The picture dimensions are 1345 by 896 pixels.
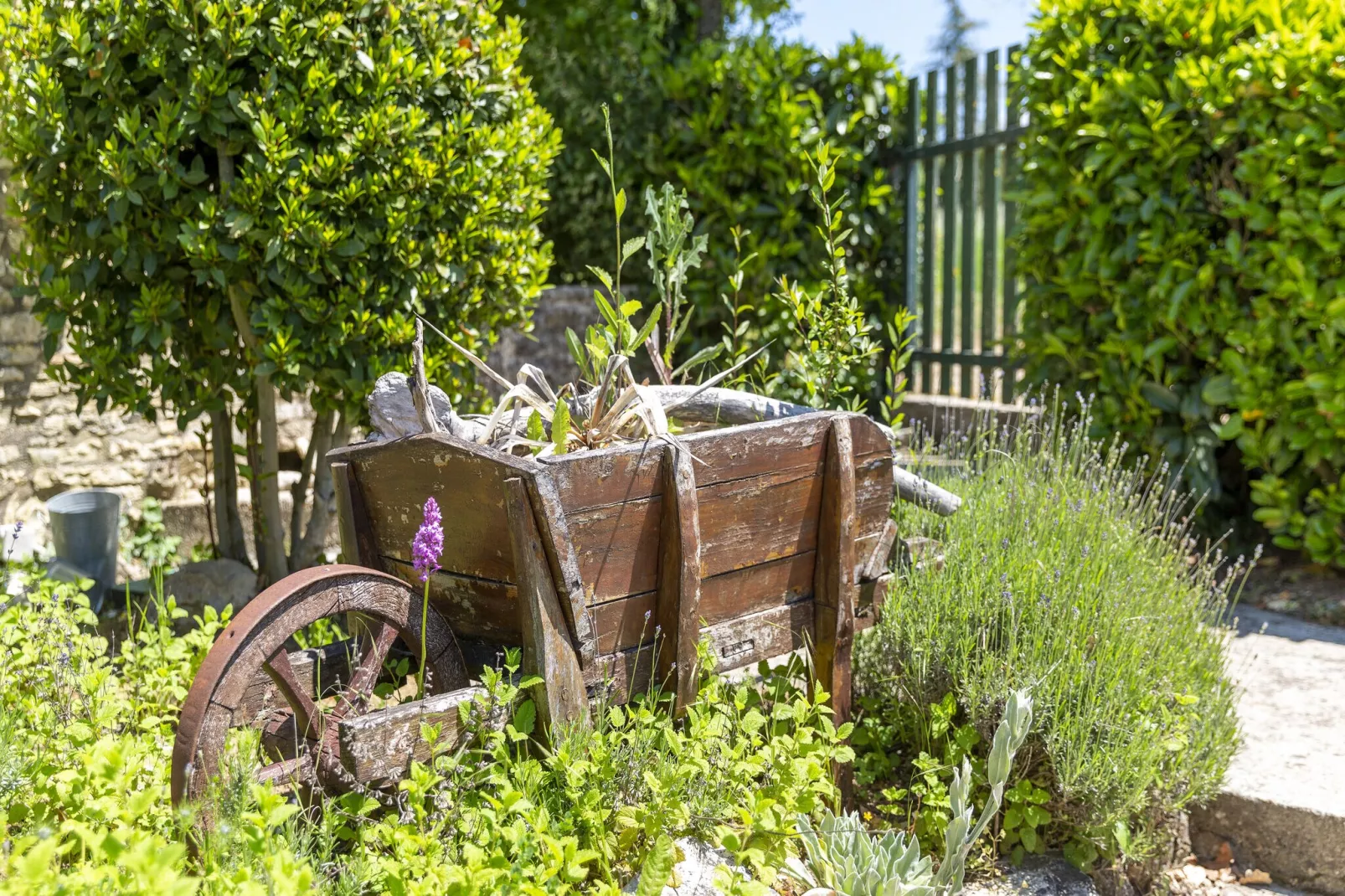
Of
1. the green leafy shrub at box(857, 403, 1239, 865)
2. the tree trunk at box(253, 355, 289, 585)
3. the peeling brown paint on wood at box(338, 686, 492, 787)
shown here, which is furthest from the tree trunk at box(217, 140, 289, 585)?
the green leafy shrub at box(857, 403, 1239, 865)

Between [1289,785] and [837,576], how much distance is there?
1433 mm

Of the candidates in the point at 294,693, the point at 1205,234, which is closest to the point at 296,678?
the point at 294,693

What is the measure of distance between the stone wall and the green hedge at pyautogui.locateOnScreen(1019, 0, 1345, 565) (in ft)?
12.8

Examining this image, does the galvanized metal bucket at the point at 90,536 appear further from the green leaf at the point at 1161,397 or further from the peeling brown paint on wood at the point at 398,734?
the green leaf at the point at 1161,397

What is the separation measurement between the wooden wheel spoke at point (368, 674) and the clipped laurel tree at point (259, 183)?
156cm

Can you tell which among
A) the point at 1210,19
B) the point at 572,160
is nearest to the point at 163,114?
the point at 572,160

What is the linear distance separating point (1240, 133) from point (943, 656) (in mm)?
3053

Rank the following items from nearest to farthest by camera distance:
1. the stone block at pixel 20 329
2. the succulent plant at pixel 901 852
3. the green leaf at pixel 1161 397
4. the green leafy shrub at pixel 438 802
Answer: the green leafy shrub at pixel 438 802 → the succulent plant at pixel 901 852 → the stone block at pixel 20 329 → the green leaf at pixel 1161 397

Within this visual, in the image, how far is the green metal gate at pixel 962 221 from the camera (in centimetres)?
627

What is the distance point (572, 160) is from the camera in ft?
21.8

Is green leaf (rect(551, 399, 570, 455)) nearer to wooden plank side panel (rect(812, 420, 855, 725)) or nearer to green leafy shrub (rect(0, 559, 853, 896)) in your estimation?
green leafy shrub (rect(0, 559, 853, 896))

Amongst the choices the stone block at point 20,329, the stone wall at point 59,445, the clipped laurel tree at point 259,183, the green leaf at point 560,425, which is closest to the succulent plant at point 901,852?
the green leaf at point 560,425

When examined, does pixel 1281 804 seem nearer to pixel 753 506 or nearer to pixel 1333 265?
pixel 753 506

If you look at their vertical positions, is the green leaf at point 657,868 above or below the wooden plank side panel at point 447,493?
below
